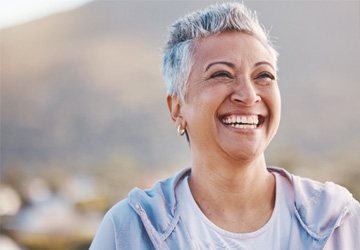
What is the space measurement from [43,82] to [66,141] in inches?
57.3

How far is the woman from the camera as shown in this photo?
5.85 ft

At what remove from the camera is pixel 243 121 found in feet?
5.85

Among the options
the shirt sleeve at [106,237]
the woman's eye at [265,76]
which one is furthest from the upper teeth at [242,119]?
the shirt sleeve at [106,237]

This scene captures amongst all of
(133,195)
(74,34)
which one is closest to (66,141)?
(74,34)

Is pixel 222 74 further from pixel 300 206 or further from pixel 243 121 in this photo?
pixel 300 206

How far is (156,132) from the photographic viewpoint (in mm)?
11609

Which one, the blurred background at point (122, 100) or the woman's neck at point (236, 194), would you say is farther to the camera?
the blurred background at point (122, 100)

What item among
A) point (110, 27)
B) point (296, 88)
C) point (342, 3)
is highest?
point (110, 27)

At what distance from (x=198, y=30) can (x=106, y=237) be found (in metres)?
0.65

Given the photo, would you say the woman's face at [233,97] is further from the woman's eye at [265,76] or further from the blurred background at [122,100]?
the blurred background at [122,100]

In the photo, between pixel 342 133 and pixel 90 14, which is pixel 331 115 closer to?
pixel 342 133

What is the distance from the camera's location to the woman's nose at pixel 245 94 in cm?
176

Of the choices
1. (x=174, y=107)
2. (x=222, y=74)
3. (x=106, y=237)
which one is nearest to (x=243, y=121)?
(x=222, y=74)

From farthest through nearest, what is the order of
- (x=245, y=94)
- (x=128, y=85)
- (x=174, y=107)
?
(x=128, y=85)
(x=174, y=107)
(x=245, y=94)
